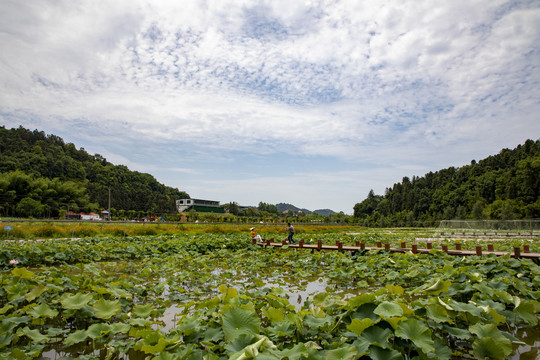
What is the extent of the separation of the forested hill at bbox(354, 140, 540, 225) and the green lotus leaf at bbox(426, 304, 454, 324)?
48.3 meters

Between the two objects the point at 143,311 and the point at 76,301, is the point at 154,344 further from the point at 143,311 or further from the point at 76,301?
the point at 76,301

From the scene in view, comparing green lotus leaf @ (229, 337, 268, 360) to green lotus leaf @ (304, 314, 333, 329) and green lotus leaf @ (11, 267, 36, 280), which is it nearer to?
green lotus leaf @ (304, 314, 333, 329)

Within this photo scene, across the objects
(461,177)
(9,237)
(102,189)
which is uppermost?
(461,177)

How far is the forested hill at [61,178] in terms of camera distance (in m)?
43.1

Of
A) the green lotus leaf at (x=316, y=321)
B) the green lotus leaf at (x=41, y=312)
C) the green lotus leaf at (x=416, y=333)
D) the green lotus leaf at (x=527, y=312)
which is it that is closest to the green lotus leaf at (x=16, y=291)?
the green lotus leaf at (x=41, y=312)

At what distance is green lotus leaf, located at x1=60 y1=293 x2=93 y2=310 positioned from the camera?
354 centimetres

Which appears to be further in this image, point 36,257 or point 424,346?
point 36,257

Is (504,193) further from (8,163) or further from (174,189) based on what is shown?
(174,189)

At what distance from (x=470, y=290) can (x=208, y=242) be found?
A: 10448mm

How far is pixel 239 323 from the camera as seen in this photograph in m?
2.71

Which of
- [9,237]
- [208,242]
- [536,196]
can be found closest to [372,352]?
[208,242]

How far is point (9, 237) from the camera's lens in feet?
48.6

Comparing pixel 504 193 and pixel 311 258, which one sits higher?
pixel 504 193

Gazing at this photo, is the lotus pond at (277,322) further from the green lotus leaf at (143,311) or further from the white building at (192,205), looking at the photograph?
the white building at (192,205)
